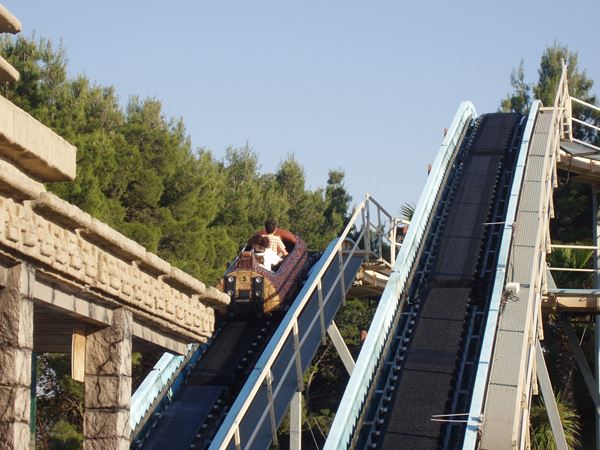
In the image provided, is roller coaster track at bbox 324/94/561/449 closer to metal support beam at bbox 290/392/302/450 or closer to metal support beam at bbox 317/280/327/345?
metal support beam at bbox 317/280/327/345

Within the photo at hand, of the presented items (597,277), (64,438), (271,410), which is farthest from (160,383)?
(597,277)

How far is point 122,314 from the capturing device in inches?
458

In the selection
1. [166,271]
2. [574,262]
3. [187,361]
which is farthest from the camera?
[574,262]

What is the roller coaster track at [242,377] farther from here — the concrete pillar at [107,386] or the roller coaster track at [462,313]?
the concrete pillar at [107,386]

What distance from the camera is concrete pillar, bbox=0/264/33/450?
30.0ft

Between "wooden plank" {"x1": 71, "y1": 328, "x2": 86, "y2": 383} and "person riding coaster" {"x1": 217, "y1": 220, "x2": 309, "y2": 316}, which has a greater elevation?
"person riding coaster" {"x1": 217, "y1": 220, "x2": 309, "y2": 316}

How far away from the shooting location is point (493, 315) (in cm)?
1680

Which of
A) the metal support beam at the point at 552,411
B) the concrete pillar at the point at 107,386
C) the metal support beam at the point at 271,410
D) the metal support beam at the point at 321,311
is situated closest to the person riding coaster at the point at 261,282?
the metal support beam at the point at 321,311

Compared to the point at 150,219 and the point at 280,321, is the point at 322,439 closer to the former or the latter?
the point at 150,219

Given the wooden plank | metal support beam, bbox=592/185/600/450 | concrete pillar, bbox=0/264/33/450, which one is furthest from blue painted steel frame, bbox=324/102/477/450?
concrete pillar, bbox=0/264/33/450

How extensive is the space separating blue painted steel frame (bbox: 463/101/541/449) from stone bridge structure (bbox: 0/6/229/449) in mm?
3643

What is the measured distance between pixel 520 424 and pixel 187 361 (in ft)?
18.0

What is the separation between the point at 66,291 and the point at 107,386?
1438 mm

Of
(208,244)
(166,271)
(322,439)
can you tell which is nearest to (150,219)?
(208,244)
